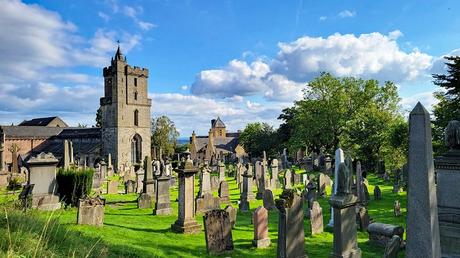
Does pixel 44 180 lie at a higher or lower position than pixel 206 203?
higher

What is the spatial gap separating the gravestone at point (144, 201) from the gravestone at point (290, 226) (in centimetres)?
946

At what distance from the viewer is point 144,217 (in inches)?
521

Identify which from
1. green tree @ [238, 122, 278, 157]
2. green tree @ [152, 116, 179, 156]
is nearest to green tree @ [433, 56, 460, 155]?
green tree @ [238, 122, 278, 157]

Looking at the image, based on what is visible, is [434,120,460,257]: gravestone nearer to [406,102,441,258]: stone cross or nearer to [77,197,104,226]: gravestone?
[406,102,441,258]: stone cross

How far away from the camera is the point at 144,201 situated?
50.9 ft

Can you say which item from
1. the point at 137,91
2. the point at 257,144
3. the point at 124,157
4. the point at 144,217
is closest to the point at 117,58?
the point at 137,91

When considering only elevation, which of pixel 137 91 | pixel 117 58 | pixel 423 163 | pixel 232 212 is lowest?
pixel 232 212

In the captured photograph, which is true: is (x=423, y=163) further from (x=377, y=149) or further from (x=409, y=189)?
(x=377, y=149)

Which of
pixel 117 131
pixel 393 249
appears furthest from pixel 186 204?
pixel 117 131

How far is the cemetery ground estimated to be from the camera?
4809 mm

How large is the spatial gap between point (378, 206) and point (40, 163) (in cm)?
1483

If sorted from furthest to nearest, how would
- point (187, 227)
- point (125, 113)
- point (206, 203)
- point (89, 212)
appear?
point (125, 113) < point (206, 203) < point (187, 227) < point (89, 212)

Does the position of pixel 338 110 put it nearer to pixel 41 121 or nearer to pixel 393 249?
pixel 393 249

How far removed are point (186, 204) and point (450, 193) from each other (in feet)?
23.7
